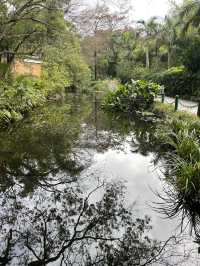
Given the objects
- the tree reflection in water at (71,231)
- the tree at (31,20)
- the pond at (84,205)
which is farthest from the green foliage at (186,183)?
the tree at (31,20)

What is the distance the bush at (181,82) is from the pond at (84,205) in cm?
1206

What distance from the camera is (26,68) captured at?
22.2 metres

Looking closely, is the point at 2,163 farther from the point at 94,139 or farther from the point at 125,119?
the point at 125,119

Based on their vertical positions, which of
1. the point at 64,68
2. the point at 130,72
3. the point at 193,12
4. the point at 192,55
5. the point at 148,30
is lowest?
the point at 64,68

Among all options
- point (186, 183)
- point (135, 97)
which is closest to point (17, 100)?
point (135, 97)

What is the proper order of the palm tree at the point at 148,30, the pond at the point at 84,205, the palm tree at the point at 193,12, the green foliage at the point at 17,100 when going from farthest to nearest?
the palm tree at the point at 148,30 < the palm tree at the point at 193,12 < the green foliage at the point at 17,100 < the pond at the point at 84,205

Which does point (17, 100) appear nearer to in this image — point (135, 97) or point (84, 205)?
point (135, 97)

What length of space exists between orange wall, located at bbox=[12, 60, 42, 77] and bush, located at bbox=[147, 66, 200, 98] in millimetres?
10474

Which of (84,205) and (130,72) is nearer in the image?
(84,205)

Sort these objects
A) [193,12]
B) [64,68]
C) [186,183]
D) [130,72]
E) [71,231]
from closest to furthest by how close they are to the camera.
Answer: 1. [71,231]
2. [186,183]
3. [193,12]
4. [64,68]
5. [130,72]

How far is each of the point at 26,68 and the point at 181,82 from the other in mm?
11752

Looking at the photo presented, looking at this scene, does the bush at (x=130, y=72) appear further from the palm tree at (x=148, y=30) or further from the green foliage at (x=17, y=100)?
the green foliage at (x=17, y=100)

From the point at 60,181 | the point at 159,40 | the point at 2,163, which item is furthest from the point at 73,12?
the point at 159,40

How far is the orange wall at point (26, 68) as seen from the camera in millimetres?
20509
